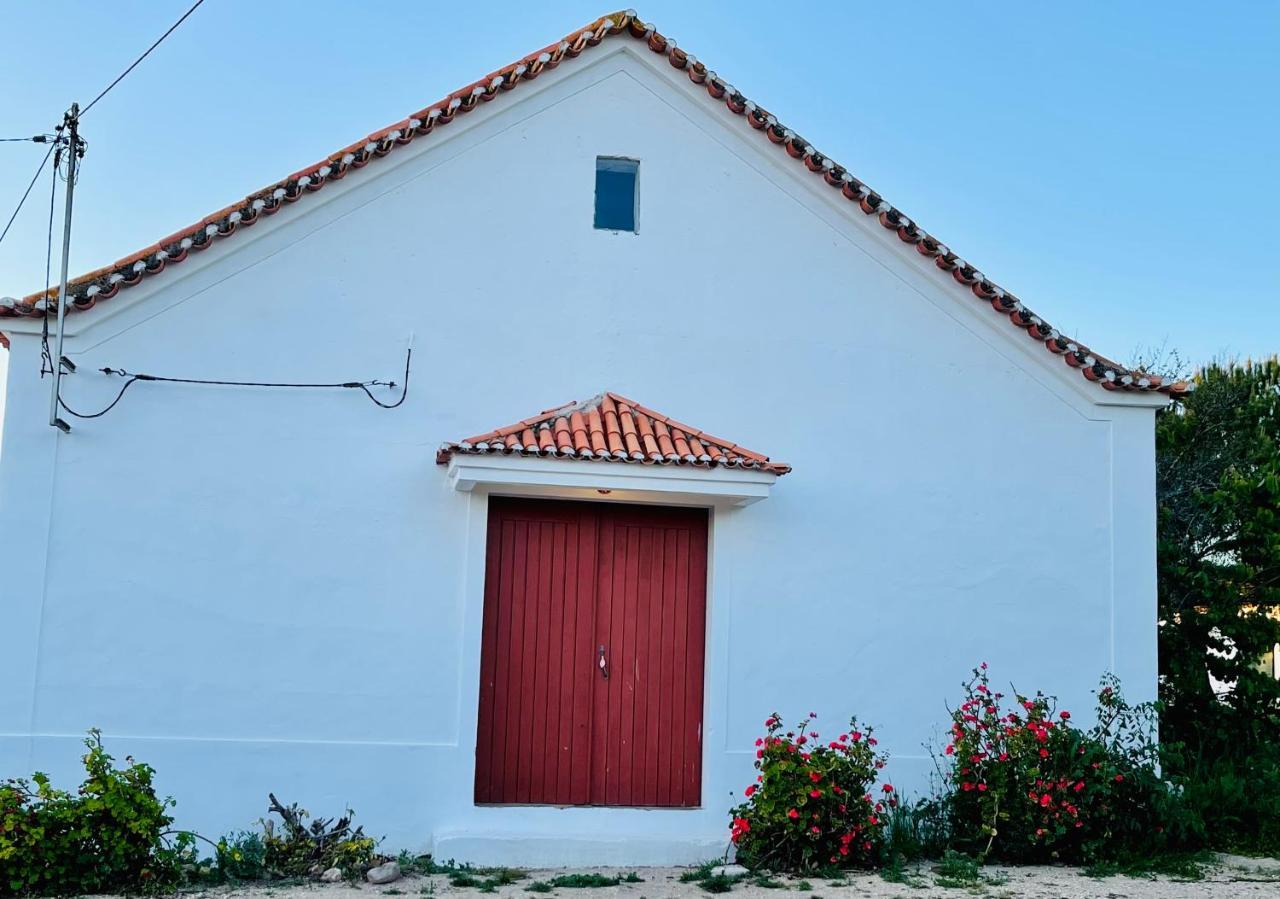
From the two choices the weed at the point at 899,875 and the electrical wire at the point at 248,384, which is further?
the electrical wire at the point at 248,384

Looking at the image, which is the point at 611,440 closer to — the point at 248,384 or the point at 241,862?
the point at 248,384

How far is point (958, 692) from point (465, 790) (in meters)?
4.50

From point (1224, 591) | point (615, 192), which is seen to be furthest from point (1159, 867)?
point (615, 192)

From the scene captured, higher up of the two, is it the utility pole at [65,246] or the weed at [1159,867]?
the utility pole at [65,246]

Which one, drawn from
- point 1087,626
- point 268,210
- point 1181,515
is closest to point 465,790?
point 268,210

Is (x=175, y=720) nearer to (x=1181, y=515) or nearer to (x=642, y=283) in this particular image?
(x=642, y=283)

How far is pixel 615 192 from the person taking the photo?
11836mm

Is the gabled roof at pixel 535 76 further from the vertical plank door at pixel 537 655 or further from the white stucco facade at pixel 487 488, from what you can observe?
the vertical plank door at pixel 537 655

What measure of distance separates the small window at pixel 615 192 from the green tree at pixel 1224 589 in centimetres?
807

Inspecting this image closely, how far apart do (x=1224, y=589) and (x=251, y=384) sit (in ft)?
36.8

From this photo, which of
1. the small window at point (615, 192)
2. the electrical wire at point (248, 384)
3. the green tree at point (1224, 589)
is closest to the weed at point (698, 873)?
the electrical wire at point (248, 384)

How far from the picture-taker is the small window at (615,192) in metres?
11.7

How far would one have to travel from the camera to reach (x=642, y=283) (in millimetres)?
11641

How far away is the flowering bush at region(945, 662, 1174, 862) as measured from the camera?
34.2 ft
